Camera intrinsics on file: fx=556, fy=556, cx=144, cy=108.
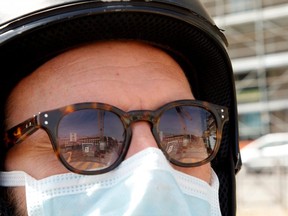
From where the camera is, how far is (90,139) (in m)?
1.19

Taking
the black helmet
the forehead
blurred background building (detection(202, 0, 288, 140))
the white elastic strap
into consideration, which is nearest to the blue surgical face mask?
the white elastic strap

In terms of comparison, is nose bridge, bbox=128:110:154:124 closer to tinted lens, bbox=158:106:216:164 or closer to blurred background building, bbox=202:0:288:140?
tinted lens, bbox=158:106:216:164

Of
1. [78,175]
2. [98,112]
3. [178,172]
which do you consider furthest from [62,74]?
[178,172]

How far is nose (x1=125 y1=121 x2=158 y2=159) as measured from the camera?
1.17 m

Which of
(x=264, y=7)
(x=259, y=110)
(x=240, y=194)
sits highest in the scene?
(x=264, y=7)

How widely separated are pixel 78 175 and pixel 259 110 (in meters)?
10.3

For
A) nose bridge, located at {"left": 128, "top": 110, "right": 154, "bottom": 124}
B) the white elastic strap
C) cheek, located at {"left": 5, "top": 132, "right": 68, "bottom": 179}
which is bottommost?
the white elastic strap

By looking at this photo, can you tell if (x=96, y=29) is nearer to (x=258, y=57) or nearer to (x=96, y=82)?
(x=96, y=82)

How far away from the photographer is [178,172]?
1.24m

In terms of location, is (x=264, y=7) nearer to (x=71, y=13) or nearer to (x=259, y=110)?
(x=259, y=110)

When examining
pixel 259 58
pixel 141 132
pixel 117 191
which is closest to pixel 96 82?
pixel 141 132

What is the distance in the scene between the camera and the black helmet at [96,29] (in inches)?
46.5

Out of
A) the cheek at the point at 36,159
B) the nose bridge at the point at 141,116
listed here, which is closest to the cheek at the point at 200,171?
the nose bridge at the point at 141,116

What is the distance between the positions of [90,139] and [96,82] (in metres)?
0.13
